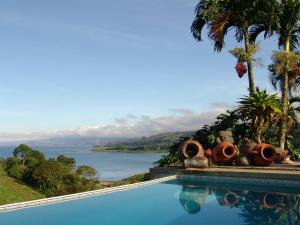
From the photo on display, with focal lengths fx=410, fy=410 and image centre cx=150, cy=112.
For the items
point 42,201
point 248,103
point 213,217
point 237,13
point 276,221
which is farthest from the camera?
point 237,13

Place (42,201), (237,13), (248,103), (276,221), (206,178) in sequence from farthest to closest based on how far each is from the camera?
1. (237,13)
2. (248,103)
3. (206,178)
4. (42,201)
5. (276,221)

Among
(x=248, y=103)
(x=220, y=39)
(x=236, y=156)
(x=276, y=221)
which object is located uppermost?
(x=220, y=39)

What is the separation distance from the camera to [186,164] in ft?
48.1

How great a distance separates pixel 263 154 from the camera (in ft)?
48.8

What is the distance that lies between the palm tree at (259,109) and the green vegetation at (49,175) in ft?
106

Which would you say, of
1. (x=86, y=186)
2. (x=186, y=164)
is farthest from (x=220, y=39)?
(x=86, y=186)

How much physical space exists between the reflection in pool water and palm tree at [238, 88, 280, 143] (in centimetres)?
531

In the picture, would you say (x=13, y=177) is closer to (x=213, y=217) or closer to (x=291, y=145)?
(x=291, y=145)

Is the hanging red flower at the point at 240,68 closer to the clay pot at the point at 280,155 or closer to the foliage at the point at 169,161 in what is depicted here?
the clay pot at the point at 280,155

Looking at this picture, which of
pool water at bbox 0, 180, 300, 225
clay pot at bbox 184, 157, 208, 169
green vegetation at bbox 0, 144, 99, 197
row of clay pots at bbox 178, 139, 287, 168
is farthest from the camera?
green vegetation at bbox 0, 144, 99, 197

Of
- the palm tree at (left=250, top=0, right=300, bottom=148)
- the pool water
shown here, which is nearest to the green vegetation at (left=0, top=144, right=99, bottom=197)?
the palm tree at (left=250, top=0, right=300, bottom=148)

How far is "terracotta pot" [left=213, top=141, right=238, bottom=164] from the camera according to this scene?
1540 cm

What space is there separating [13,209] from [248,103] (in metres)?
10.9

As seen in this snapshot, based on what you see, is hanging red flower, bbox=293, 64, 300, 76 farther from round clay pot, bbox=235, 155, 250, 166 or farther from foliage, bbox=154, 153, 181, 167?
foliage, bbox=154, 153, 181, 167
